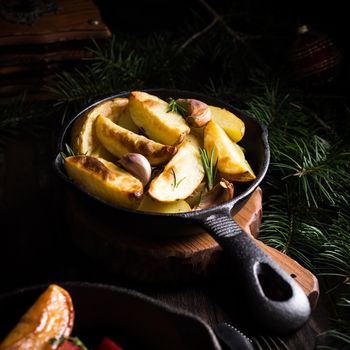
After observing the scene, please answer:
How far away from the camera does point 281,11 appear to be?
8.12 ft

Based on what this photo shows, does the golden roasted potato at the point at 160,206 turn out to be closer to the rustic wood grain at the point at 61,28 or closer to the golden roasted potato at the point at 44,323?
the golden roasted potato at the point at 44,323

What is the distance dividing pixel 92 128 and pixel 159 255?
0.39m

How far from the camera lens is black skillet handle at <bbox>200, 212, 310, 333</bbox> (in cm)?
108

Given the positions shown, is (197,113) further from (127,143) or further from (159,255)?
(159,255)

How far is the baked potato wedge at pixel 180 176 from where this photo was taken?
4.15 feet

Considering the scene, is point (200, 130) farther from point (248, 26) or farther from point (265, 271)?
point (248, 26)

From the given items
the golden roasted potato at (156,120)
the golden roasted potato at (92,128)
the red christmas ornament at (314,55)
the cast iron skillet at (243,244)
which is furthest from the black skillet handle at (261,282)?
the red christmas ornament at (314,55)

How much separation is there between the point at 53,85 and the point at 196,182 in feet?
3.54

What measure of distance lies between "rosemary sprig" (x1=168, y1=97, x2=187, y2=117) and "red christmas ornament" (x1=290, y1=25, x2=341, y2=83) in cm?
63

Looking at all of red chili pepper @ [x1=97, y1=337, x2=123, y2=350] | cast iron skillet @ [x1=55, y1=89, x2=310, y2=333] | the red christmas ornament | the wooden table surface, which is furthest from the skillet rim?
the red christmas ornament

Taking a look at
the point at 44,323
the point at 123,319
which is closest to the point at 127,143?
the point at 123,319

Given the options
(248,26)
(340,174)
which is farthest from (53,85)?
(340,174)

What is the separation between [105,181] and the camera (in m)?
1.26

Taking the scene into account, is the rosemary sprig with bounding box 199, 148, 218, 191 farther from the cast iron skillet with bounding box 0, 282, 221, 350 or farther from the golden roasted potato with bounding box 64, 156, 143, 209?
the cast iron skillet with bounding box 0, 282, 221, 350
